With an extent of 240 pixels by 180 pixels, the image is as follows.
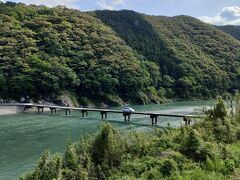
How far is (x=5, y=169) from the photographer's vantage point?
89.6ft

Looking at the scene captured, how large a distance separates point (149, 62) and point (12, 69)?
66101 millimetres

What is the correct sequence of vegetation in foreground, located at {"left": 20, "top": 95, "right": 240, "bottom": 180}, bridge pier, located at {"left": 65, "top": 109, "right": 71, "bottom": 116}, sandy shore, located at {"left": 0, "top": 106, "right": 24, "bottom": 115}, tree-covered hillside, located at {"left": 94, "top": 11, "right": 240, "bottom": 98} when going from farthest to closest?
tree-covered hillside, located at {"left": 94, "top": 11, "right": 240, "bottom": 98}
sandy shore, located at {"left": 0, "top": 106, "right": 24, "bottom": 115}
bridge pier, located at {"left": 65, "top": 109, "right": 71, "bottom": 116}
vegetation in foreground, located at {"left": 20, "top": 95, "right": 240, "bottom": 180}

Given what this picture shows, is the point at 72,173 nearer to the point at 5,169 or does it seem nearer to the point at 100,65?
the point at 5,169

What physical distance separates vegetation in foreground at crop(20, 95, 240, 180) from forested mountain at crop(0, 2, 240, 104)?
71.9 metres

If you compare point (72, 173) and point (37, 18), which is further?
point (37, 18)

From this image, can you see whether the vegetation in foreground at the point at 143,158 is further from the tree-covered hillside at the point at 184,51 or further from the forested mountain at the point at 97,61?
the tree-covered hillside at the point at 184,51

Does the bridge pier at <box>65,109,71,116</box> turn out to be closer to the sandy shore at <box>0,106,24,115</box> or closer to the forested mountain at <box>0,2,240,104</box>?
the sandy shore at <box>0,106,24,115</box>

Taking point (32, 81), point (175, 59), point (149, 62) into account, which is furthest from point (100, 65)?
point (175, 59)

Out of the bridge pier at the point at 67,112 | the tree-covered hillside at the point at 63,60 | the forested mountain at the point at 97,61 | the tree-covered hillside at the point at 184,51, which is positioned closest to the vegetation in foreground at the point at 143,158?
the bridge pier at the point at 67,112

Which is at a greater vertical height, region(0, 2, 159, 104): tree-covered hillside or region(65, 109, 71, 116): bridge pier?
region(0, 2, 159, 104): tree-covered hillside

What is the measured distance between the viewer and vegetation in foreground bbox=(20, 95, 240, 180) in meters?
16.0

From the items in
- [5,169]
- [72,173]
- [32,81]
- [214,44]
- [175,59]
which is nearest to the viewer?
[72,173]

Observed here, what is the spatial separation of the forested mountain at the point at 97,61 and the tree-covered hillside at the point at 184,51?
398 mm

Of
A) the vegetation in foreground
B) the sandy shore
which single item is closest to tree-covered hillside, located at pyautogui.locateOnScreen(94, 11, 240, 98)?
the sandy shore
